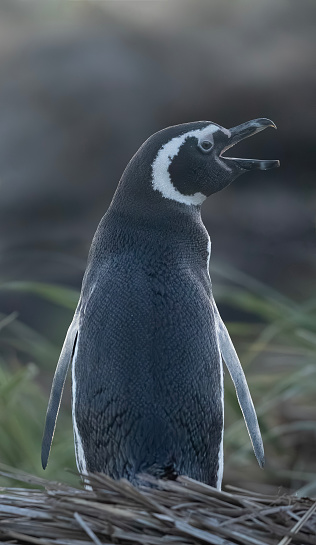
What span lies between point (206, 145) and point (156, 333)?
0.38 meters

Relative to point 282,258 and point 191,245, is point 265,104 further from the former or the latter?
point 191,245

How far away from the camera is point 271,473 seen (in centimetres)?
183

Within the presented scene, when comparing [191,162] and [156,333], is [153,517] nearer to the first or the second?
[156,333]

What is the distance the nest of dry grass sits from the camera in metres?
0.80

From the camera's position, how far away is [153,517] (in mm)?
817

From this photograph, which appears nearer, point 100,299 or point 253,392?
point 100,299

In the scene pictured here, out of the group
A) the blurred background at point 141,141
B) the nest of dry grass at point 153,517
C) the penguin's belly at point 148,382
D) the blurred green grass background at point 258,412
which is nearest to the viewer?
the nest of dry grass at point 153,517

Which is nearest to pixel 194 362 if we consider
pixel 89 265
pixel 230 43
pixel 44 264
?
pixel 89 265

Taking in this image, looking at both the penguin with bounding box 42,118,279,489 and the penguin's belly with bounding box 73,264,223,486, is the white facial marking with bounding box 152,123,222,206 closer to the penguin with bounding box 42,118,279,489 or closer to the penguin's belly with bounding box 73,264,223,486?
the penguin with bounding box 42,118,279,489

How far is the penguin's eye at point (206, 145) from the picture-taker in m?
1.23

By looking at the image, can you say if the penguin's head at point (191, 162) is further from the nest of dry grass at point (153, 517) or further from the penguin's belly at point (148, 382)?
the nest of dry grass at point (153, 517)

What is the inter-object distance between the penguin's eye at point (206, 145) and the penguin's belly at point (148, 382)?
24cm

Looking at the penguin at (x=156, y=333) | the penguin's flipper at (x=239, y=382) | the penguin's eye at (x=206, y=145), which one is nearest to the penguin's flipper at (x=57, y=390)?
the penguin at (x=156, y=333)

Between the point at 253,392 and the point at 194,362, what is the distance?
2.90ft
